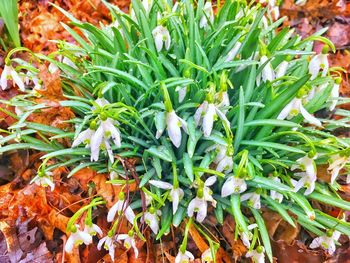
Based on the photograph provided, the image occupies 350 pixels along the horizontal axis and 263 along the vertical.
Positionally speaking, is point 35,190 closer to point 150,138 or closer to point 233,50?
point 150,138

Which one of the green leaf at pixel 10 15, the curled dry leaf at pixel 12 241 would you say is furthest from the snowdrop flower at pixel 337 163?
the green leaf at pixel 10 15

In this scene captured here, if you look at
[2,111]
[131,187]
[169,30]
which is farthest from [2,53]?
[131,187]

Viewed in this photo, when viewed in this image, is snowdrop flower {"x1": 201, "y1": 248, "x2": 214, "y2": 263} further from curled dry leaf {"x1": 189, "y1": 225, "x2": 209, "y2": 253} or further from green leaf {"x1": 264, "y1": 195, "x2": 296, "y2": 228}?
green leaf {"x1": 264, "y1": 195, "x2": 296, "y2": 228}

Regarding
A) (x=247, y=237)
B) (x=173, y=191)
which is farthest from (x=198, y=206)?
(x=247, y=237)

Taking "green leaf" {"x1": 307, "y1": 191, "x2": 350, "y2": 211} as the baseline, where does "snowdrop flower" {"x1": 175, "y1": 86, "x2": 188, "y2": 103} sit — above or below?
above

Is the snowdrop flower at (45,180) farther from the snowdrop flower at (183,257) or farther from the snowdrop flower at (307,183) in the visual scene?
the snowdrop flower at (307,183)

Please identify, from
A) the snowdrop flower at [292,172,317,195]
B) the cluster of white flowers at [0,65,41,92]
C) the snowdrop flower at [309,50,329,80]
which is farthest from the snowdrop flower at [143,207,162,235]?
the snowdrop flower at [309,50,329,80]
